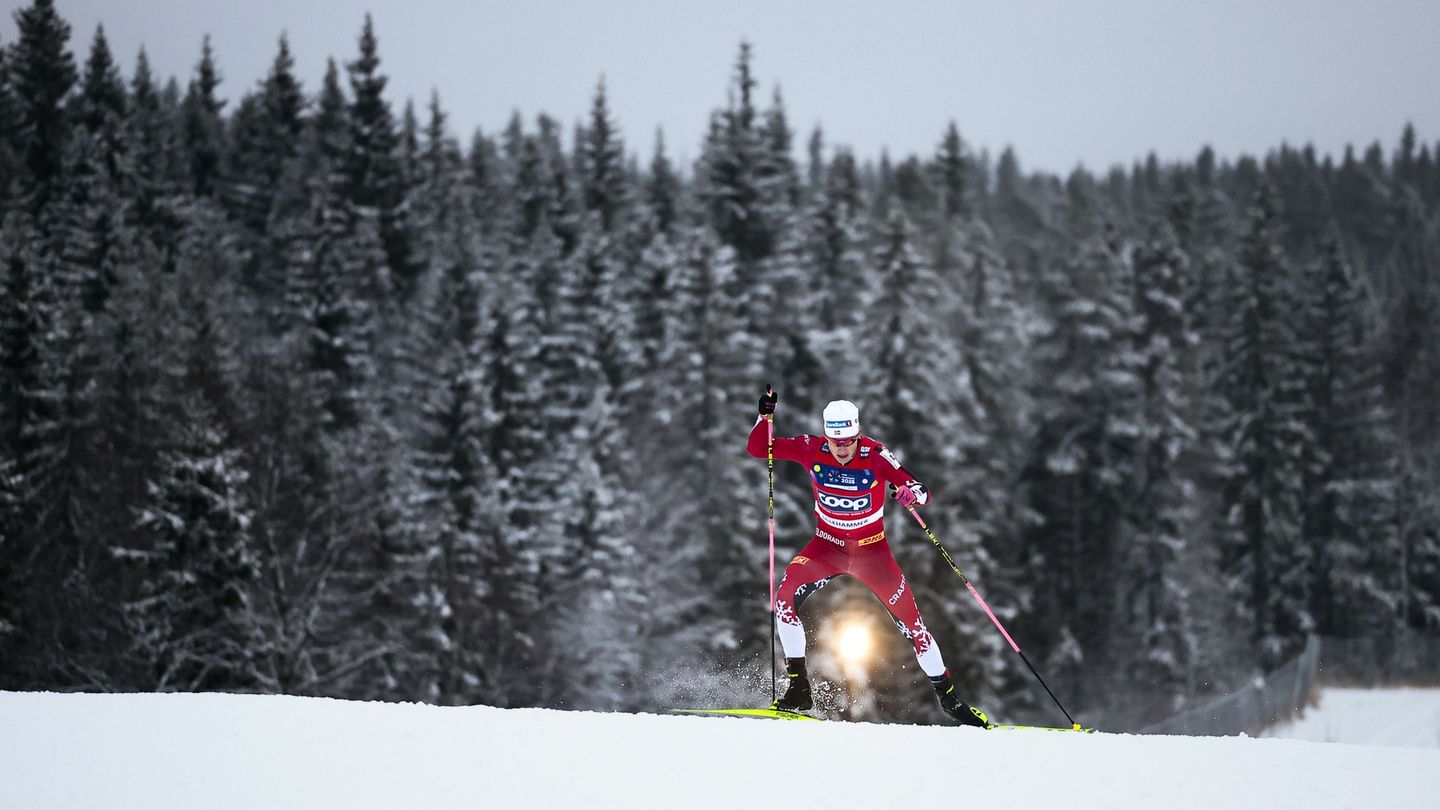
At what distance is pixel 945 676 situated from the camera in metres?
9.28

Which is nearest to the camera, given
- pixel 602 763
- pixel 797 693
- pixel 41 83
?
pixel 602 763

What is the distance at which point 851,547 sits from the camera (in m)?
9.19

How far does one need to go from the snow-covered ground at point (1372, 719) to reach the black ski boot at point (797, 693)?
48.2 ft

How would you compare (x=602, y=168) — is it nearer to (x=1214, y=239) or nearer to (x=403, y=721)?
(x=1214, y=239)

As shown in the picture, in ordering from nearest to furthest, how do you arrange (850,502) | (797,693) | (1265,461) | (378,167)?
(850,502) < (797,693) < (1265,461) < (378,167)

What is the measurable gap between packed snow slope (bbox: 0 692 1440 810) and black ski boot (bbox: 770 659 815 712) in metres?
1.17

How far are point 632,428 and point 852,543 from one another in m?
35.4

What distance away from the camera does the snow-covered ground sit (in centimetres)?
2144

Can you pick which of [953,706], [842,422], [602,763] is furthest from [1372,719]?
[602,763]

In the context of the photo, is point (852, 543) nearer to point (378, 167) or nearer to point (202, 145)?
point (378, 167)

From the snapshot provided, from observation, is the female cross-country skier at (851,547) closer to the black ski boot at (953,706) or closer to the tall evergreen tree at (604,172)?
the black ski boot at (953,706)

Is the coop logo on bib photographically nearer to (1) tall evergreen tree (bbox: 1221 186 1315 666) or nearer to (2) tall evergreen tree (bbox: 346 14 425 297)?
(1) tall evergreen tree (bbox: 1221 186 1315 666)

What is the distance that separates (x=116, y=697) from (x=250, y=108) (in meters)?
77.5

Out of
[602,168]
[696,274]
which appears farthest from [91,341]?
[602,168]
